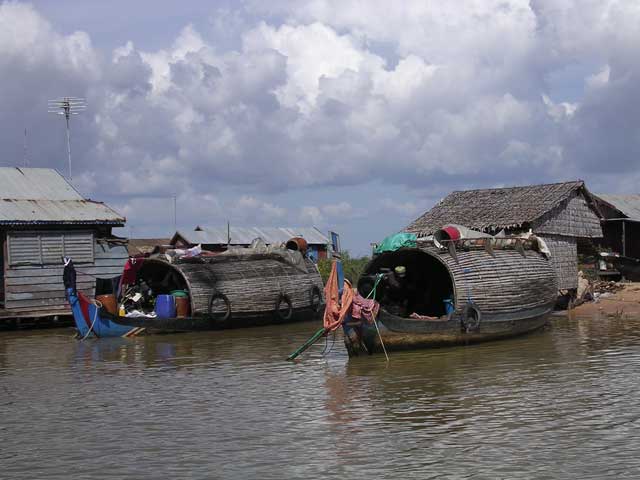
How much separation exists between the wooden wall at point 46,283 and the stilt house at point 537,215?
8961 mm

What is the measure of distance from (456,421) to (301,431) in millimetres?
1661

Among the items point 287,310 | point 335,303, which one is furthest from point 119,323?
point 335,303

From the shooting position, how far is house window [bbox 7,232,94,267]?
72.3 feet

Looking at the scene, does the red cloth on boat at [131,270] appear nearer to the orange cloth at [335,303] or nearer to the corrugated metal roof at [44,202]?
the corrugated metal roof at [44,202]

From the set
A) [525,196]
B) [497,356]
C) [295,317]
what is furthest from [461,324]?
[525,196]

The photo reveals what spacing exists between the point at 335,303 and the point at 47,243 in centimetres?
1138

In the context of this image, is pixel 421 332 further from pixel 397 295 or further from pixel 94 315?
pixel 94 315

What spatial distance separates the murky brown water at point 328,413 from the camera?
7953 millimetres

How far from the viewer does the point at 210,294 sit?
19.6 meters

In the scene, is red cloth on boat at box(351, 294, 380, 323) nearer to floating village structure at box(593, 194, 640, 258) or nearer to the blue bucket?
the blue bucket

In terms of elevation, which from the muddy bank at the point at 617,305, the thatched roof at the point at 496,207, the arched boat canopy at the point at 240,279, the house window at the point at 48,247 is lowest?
the muddy bank at the point at 617,305

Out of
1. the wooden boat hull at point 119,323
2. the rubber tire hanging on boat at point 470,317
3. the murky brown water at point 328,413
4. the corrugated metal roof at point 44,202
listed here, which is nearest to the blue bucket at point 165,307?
the wooden boat hull at point 119,323

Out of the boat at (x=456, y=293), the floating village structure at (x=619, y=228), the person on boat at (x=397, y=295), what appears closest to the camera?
the boat at (x=456, y=293)

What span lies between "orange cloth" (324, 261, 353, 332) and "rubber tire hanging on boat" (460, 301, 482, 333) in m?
2.59
